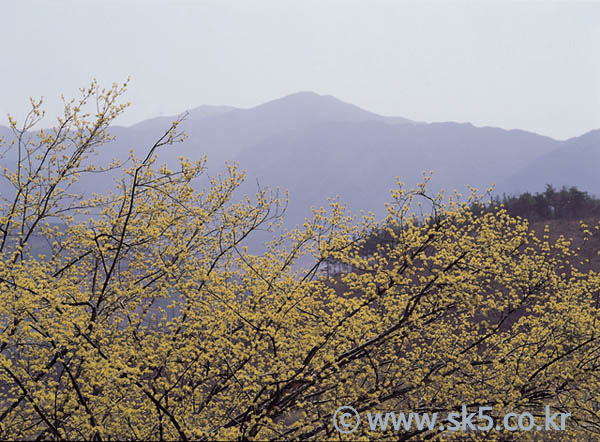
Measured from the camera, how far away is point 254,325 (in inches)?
271

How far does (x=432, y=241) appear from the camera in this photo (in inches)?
287

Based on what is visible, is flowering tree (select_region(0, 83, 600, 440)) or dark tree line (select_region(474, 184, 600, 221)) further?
dark tree line (select_region(474, 184, 600, 221))

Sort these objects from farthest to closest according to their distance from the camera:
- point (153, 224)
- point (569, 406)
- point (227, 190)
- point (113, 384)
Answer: point (227, 190) → point (153, 224) → point (569, 406) → point (113, 384)

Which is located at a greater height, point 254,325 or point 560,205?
point 560,205

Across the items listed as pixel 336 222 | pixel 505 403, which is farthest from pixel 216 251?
pixel 505 403

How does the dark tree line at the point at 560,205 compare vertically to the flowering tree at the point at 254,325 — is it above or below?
above

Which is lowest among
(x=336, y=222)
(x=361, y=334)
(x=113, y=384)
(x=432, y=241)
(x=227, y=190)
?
(x=113, y=384)

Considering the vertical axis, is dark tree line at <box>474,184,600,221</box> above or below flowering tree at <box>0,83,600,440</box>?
above

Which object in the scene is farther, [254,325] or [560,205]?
[560,205]

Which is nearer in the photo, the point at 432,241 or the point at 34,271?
the point at 34,271

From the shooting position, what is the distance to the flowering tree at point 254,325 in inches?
256

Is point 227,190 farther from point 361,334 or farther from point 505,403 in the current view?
point 505,403

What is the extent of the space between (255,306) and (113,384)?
245 cm

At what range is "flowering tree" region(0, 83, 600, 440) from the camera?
650 cm
